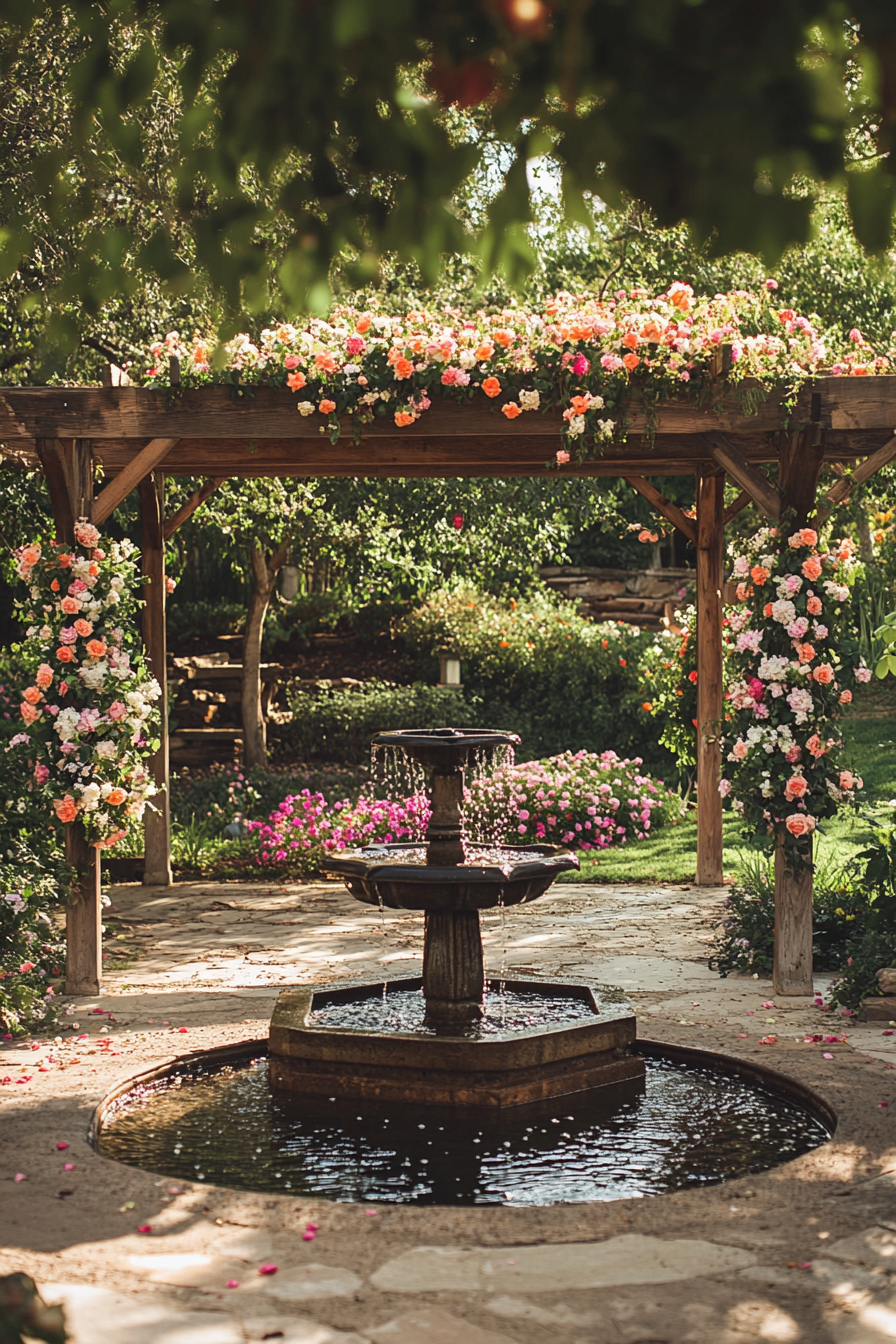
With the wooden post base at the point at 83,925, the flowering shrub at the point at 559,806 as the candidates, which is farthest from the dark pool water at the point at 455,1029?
the flowering shrub at the point at 559,806

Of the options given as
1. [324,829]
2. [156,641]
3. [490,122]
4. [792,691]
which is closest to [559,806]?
[324,829]

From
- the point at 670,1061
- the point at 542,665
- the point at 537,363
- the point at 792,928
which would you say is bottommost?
the point at 670,1061

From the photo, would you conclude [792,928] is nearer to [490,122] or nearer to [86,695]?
[86,695]

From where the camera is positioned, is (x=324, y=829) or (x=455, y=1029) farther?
(x=324, y=829)

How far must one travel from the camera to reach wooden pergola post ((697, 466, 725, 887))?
923cm

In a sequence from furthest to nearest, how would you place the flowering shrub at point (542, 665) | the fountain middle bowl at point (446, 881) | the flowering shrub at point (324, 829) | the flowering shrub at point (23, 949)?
1. the flowering shrub at point (542, 665)
2. the flowering shrub at point (324, 829)
3. the flowering shrub at point (23, 949)
4. the fountain middle bowl at point (446, 881)

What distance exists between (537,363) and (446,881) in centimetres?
284

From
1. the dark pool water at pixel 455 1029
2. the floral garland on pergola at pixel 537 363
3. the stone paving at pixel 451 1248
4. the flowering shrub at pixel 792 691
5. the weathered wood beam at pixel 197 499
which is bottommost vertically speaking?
the stone paving at pixel 451 1248

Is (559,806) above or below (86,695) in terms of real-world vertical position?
below

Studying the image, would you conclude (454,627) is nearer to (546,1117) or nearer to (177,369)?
(177,369)

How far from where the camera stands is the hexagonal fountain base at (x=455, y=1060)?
4730 mm

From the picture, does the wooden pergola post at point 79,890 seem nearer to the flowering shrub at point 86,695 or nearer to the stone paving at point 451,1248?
the flowering shrub at point 86,695

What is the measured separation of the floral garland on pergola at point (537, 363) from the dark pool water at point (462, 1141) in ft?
10.6

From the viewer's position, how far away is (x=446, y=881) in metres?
4.91
